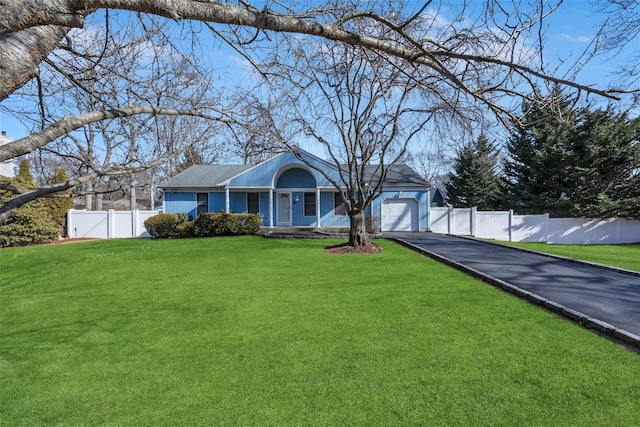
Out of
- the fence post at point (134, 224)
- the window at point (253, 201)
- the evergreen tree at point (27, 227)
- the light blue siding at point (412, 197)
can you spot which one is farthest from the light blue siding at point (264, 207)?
the evergreen tree at point (27, 227)

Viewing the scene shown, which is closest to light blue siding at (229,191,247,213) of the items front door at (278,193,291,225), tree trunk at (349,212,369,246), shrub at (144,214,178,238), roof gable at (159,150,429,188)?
roof gable at (159,150,429,188)

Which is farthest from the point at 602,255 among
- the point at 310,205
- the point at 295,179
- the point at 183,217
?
the point at 183,217

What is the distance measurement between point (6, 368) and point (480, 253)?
12.3m

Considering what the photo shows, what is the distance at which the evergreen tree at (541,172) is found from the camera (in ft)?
74.5

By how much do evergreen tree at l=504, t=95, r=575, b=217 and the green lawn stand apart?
19175mm

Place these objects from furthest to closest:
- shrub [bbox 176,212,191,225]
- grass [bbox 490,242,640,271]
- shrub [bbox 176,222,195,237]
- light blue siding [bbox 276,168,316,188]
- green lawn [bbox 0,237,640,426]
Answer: light blue siding [bbox 276,168,316,188] < shrub [bbox 176,212,191,225] < shrub [bbox 176,222,195,237] < grass [bbox 490,242,640,271] < green lawn [bbox 0,237,640,426]

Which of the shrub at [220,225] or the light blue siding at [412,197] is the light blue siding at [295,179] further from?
the shrub at [220,225]

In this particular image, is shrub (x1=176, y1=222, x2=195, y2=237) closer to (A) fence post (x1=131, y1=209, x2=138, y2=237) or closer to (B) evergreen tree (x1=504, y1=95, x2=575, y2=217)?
(A) fence post (x1=131, y1=209, x2=138, y2=237)

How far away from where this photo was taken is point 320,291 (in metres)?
7.26

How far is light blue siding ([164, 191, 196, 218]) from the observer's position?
2311 cm

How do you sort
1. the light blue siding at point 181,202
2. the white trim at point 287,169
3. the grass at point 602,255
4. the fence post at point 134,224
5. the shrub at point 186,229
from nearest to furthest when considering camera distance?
the grass at point 602,255, the shrub at point 186,229, the fence post at point 134,224, the white trim at point 287,169, the light blue siding at point 181,202

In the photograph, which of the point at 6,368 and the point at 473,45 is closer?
the point at 473,45

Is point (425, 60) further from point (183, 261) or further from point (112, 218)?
point (112, 218)

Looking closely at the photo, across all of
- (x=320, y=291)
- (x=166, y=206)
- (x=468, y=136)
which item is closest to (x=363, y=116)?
(x=468, y=136)
